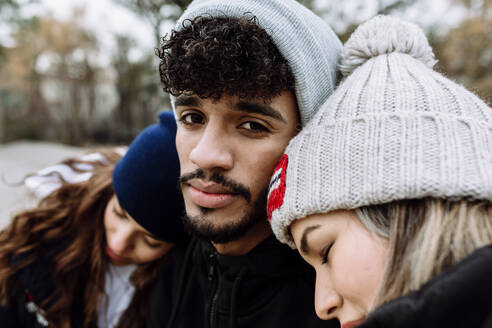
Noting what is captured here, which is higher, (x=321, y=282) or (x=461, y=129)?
(x=461, y=129)

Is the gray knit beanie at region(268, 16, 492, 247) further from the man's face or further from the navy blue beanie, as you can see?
the navy blue beanie

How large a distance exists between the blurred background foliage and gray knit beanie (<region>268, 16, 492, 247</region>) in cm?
938

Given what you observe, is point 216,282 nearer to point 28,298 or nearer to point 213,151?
point 213,151

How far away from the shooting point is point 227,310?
167cm

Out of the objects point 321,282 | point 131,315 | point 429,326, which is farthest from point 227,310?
point 429,326

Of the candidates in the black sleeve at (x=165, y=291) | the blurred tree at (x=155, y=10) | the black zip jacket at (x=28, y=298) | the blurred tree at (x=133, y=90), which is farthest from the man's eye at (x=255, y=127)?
the blurred tree at (x=133, y=90)

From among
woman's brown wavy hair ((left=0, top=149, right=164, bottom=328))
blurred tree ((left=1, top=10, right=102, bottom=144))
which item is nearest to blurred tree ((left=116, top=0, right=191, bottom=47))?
woman's brown wavy hair ((left=0, top=149, right=164, bottom=328))

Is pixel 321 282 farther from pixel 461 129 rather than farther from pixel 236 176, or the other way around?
pixel 461 129

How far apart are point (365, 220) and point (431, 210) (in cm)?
17

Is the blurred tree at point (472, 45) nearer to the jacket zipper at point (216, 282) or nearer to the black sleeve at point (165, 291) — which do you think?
the black sleeve at point (165, 291)

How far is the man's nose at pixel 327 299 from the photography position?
1.10m

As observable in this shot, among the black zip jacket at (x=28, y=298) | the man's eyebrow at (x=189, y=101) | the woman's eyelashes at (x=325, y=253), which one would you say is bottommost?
the black zip jacket at (x=28, y=298)

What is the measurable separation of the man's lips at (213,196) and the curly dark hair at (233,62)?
0.39 m

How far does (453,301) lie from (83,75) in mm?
15310
